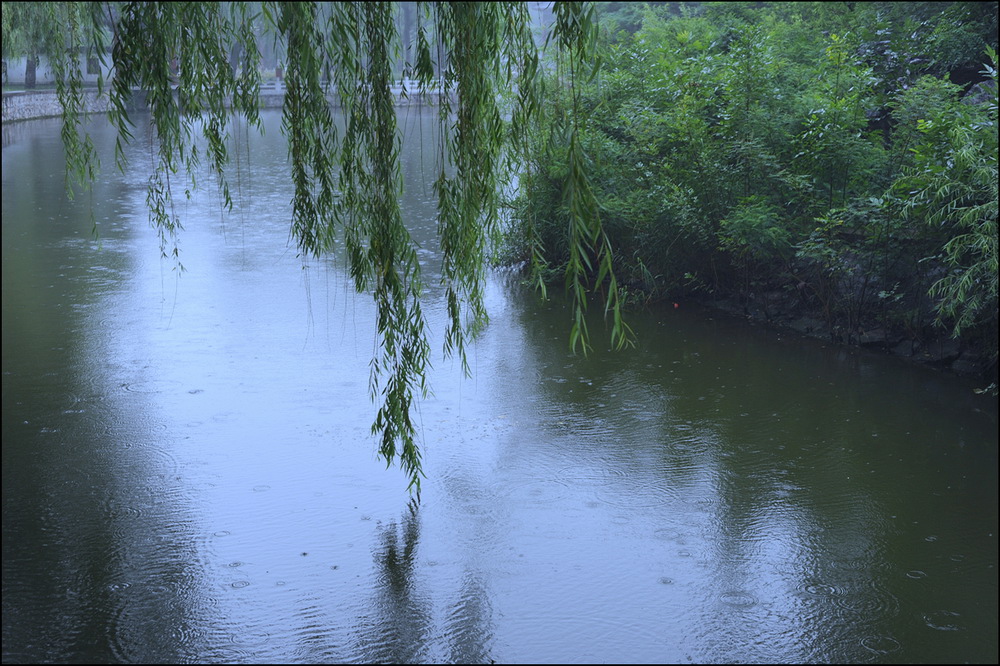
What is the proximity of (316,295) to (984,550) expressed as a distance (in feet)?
19.8

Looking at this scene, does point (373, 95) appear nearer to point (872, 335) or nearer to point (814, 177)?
point (814, 177)

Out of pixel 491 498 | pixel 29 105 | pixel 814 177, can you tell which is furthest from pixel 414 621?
pixel 29 105

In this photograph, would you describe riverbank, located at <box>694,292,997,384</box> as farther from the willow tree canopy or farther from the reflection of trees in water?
the reflection of trees in water

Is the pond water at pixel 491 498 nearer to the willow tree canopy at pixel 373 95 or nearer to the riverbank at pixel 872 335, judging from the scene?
the riverbank at pixel 872 335

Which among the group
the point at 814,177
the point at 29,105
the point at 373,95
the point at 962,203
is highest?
the point at 29,105

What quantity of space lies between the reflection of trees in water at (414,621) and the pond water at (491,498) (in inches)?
0.5

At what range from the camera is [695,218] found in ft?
26.1

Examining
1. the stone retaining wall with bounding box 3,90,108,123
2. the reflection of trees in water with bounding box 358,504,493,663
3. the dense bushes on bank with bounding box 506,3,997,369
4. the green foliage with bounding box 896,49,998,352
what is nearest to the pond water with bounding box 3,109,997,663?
the reflection of trees in water with bounding box 358,504,493,663

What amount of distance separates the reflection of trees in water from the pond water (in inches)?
0.5

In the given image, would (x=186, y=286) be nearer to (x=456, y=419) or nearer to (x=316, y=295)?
(x=316, y=295)

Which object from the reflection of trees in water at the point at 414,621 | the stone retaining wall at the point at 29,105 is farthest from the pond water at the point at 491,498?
the stone retaining wall at the point at 29,105

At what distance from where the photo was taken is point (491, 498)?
15.9 ft

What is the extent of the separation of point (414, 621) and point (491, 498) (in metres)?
1.14

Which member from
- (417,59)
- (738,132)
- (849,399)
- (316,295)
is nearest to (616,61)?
(738,132)
